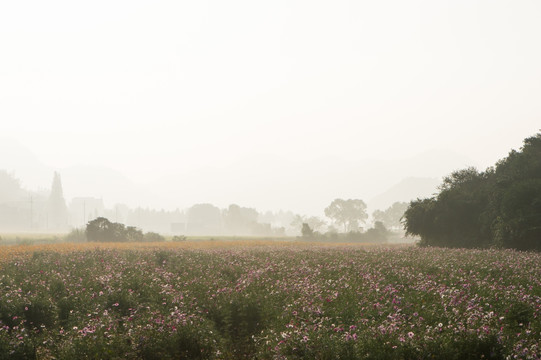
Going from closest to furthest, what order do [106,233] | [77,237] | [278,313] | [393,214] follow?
[278,313], [106,233], [77,237], [393,214]

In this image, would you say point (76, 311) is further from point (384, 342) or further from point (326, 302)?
point (384, 342)

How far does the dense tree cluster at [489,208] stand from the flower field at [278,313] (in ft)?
37.2

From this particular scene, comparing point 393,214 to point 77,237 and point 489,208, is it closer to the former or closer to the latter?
point 77,237

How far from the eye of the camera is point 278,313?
481 inches

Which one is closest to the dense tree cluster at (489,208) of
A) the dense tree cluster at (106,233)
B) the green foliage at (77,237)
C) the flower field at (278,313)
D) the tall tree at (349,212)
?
the flower field at (278,313)

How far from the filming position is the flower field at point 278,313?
8.52m

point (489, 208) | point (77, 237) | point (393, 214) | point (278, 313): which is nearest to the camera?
point (278, 313)

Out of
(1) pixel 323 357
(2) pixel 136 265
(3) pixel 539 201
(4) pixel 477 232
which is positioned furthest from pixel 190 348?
(4) pixel 477 232

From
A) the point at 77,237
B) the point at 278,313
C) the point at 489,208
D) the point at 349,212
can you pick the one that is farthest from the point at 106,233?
the point at 349,212

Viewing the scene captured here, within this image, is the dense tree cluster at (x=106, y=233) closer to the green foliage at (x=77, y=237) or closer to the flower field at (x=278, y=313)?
the green foliage at (x=77, y=237)

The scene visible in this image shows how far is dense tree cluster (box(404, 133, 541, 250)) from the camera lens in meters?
27.9

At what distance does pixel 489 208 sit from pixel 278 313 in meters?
27.4

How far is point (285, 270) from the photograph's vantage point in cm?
1750

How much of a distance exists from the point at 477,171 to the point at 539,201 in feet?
53.4
